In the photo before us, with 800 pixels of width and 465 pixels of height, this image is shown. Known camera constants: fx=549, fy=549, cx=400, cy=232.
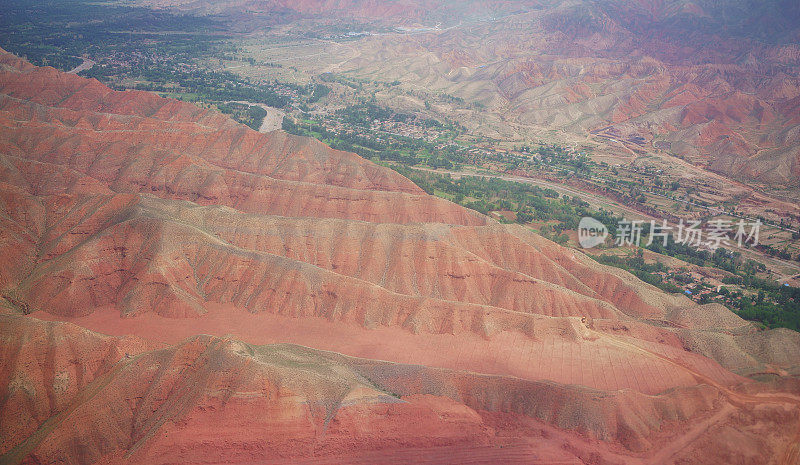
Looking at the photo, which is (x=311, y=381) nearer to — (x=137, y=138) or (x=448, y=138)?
(x=137, y=138)

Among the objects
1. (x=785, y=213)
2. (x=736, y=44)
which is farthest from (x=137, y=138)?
(x=736, y=44)

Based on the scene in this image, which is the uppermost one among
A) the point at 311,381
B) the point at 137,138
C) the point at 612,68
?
the point at 612,68

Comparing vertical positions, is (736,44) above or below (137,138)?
above

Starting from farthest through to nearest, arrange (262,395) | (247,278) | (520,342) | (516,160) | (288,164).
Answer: (516,160) → (288,164) → (247,278) → (520,342) → (262,395)

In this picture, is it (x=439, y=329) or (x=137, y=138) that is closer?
(x=439, y=329)

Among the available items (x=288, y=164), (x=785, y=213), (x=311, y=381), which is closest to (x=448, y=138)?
(x=288, y=164)

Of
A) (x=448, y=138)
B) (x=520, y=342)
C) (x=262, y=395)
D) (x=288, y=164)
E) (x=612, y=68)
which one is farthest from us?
(x=612, y=68)
